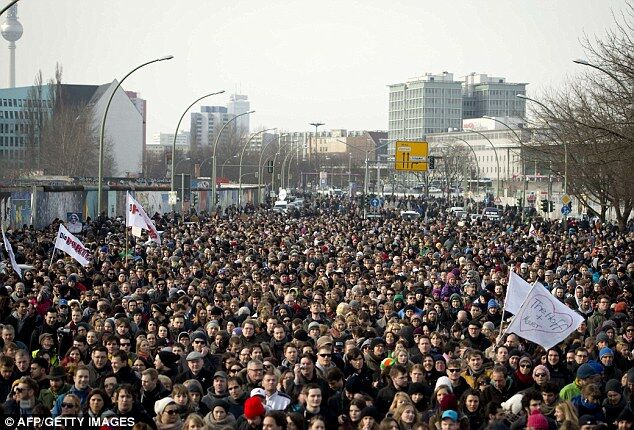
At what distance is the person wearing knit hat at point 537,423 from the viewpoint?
905 cm

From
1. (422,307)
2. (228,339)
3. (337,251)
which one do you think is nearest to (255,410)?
(228,339)

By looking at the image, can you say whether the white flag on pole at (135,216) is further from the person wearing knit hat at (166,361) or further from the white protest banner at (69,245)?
the person wearing knit hat at (166,361)

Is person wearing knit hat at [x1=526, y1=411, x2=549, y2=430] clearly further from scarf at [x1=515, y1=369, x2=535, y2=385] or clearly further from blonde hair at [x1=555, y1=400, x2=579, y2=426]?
scarf at [x1=515, y1=369, x2=535, y2=385]

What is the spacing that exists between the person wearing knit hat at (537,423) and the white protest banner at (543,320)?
3811 millimetres

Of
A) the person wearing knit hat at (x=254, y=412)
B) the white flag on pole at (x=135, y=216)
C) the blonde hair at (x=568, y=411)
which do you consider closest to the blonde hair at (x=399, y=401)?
the person wearing knit hat at (x=254, y=412)

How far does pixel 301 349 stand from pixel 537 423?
12.2ft

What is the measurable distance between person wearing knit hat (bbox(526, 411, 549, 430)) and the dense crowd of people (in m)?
0.03

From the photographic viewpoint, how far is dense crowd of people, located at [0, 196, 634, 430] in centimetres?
962

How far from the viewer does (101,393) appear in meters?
9.63

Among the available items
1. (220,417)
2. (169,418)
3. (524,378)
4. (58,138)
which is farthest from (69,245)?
(58,138)

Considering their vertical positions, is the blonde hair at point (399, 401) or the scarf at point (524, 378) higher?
the blonde hair at point (399, 401)

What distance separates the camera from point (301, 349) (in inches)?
485

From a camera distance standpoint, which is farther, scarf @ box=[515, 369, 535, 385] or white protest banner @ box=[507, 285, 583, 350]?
white protest banner @ box=[507, 285, 583, 350]

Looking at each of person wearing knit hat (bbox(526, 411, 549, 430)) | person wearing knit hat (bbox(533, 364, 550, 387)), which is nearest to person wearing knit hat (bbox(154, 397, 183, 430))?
person wearing knit hat (bbox(526, 411, 549, 430))
